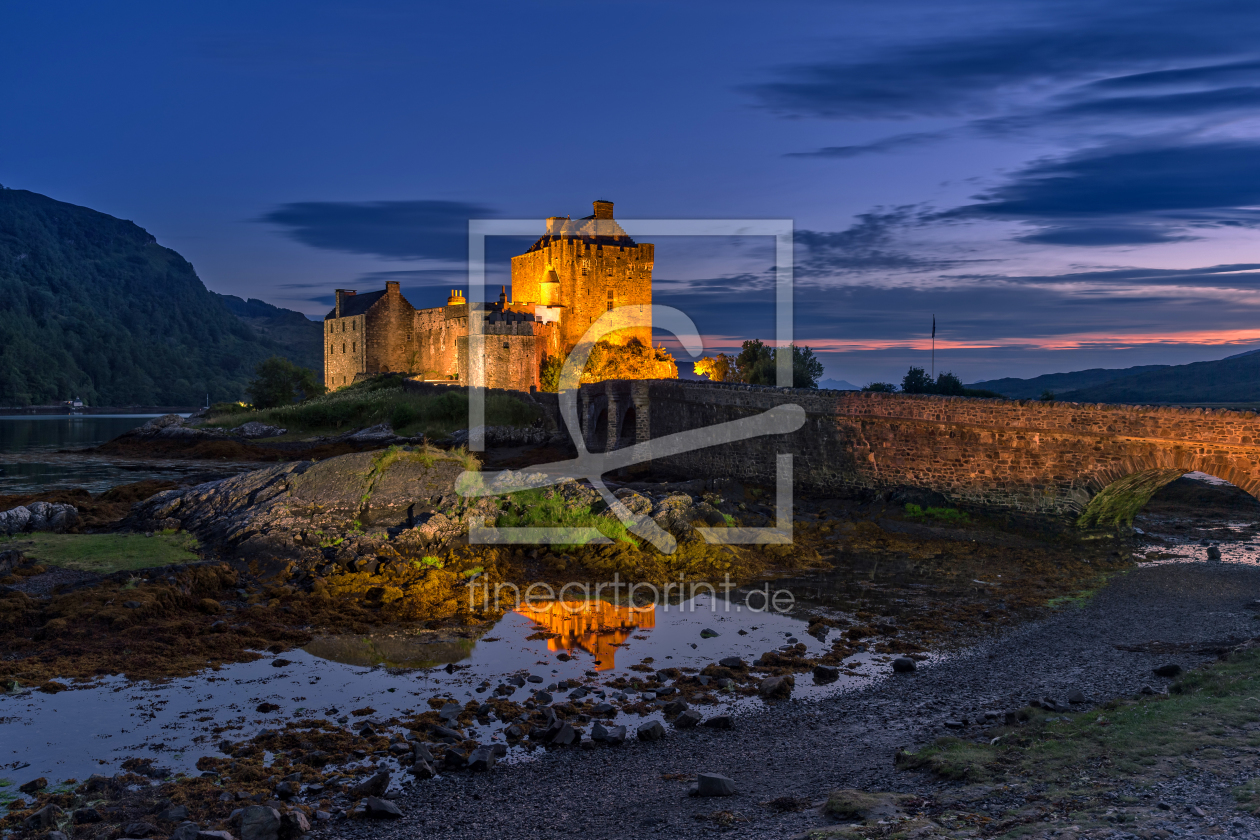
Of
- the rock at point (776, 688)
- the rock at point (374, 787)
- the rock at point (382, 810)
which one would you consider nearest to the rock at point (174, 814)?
the rock at point (374, 787)

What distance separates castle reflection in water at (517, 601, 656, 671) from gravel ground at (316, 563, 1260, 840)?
318 cm

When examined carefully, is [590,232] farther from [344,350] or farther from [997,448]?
[997,448]

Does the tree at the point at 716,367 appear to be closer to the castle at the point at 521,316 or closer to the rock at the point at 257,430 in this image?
the castle at the point at 521,316

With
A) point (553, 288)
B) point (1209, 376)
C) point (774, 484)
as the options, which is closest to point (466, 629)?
point (774, 484)

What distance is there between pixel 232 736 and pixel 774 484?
74.7 feet

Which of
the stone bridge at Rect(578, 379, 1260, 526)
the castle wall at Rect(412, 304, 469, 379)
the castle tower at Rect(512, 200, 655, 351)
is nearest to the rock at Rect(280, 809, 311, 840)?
the stone bridge at Rect(578, 379, 1260, 526)

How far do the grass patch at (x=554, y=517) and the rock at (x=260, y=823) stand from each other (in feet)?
40.0

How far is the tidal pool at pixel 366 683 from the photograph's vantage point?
8648mm

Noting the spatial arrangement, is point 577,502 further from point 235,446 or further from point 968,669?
point 235,446

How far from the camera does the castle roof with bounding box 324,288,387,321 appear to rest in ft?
242

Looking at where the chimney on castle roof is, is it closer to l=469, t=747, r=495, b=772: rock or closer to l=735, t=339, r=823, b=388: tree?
l=735, t=339, r=823, b=388: tree

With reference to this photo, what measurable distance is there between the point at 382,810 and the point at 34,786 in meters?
3.63

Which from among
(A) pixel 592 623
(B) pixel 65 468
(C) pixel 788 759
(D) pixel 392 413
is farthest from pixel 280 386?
(C) pixel 788 759

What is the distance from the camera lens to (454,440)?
1865 inches
